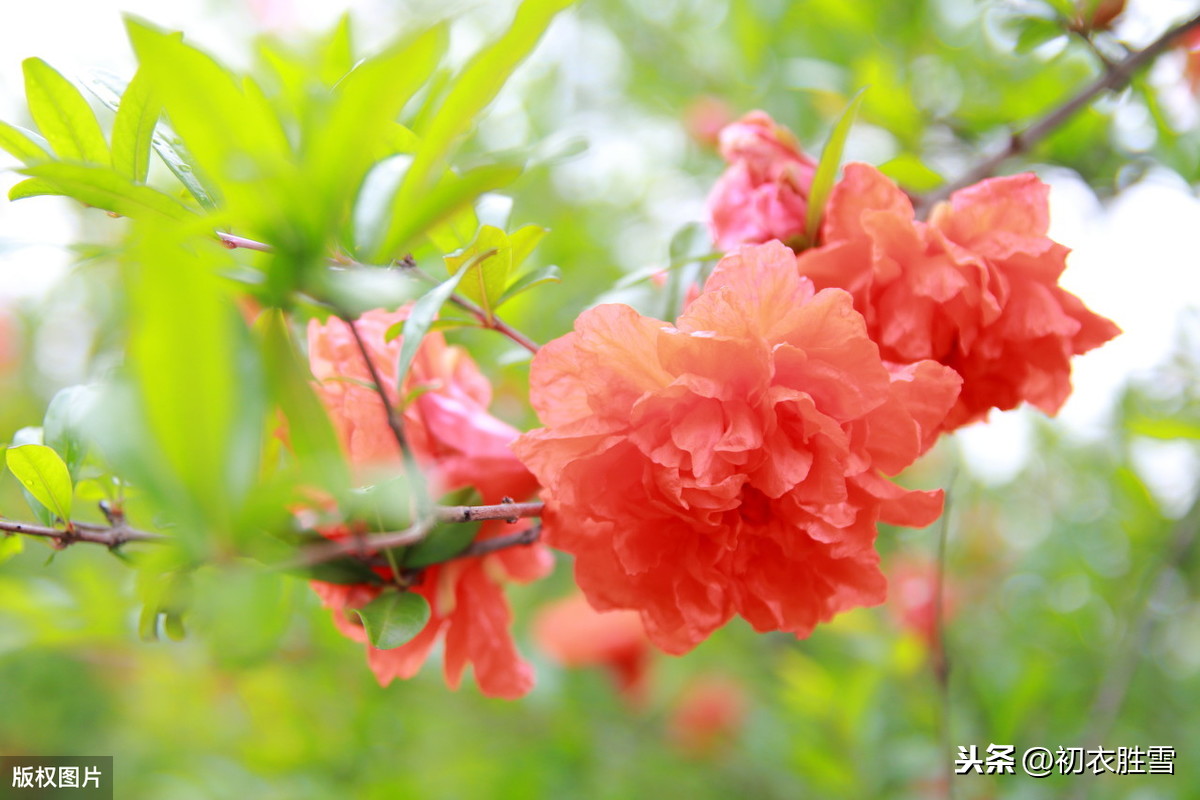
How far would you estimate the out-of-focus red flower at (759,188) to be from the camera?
2.02 ft

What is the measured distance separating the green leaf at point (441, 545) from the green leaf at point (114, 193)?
228 mm

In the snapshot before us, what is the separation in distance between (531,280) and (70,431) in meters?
0.29

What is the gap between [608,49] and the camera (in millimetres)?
1978

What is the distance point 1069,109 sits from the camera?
2.50 ft

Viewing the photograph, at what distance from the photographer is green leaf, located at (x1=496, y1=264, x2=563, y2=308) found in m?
0.54

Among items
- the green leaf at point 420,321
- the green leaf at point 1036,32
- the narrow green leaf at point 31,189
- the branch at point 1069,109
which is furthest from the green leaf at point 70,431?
the green leaf at point 1036,32

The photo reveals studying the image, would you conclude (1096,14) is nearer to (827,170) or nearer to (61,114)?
(827,170)

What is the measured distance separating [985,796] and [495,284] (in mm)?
1197

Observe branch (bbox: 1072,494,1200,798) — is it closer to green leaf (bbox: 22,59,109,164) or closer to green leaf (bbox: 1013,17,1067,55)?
green leaf (bbox: 1013,17,1067,55)

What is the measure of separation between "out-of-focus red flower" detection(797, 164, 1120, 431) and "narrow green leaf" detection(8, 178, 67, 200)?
0.44m

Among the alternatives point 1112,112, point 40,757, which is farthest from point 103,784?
point 1112,112

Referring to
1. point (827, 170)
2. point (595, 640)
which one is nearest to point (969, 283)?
point (827, 170)

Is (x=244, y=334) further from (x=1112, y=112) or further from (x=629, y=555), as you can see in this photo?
(x=1112, y=112)

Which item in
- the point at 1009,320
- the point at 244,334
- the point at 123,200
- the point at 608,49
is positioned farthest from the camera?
the point at 608,49
